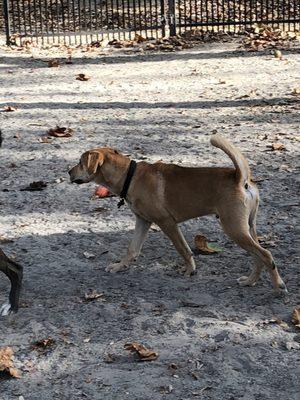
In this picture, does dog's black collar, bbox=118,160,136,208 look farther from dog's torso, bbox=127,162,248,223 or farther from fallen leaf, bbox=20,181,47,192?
fallen leaf, bbox=20,181,47,192

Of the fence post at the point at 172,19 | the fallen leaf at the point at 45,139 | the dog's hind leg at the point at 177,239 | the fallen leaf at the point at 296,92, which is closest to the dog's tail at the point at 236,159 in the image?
the dog's hind leg at the point at 177,239

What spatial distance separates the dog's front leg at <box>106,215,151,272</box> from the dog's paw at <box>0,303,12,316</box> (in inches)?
35.5

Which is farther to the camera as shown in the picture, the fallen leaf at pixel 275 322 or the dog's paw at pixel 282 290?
the dog's paw at pixel 282 290

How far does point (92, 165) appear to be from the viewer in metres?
6.30

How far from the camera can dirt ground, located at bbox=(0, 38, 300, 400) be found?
5000 mm

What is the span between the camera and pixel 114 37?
52.4 ft

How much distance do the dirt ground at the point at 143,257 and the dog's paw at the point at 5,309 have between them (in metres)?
0.09

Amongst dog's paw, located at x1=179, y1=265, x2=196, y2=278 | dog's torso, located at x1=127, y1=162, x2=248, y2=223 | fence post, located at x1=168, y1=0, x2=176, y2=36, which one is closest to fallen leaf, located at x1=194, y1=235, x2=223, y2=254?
dog's paw, located at x1=179, y1=265, x2=196, y2=278

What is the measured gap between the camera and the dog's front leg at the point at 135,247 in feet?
21.2

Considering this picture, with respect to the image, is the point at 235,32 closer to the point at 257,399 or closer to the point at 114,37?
the point at 114,37

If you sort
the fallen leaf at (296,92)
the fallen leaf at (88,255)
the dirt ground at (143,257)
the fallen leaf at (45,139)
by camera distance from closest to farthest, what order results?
the dirt ground at (143,257), the fallen leaf at (88,255), the fallen leaf at (45,139), the fallen leaf at (296,92)

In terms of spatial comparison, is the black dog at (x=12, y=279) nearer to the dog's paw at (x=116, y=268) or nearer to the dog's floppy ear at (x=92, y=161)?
the dog's paw at (x=116, y=268)

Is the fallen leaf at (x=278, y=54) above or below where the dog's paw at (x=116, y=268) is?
above

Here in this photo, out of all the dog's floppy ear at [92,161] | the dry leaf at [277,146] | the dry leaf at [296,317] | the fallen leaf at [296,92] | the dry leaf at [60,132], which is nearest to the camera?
the dry leaf at [296,317]
